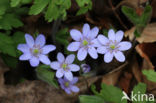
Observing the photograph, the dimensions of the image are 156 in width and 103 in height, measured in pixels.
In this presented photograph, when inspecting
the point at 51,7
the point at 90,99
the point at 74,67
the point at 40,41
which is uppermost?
the point at 51,7

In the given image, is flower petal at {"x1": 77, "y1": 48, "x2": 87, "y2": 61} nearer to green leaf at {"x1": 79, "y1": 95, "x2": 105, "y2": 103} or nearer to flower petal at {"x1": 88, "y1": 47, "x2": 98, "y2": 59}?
flower petal at {"x1": 88, "y1": 47, "x2": 98, "y2": 59}

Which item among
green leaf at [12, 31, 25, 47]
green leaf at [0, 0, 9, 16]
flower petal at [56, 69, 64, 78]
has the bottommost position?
flower petal at [56, 69, 64, 78]

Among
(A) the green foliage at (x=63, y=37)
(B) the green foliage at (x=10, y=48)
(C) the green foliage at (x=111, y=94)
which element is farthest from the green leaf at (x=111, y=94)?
(B) the green foliage at (x=10, y=48)

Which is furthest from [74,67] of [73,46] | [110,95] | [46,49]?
[110,95]

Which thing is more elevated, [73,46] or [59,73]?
[73,46]

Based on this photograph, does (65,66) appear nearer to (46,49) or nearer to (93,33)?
(46,49)

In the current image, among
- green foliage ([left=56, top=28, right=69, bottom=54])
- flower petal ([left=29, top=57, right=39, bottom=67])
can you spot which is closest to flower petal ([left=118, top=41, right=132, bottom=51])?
green foliage ([left=56, top=28, right=69, bottom=54])

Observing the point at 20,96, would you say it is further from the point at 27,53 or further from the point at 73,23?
the point at 73,23
